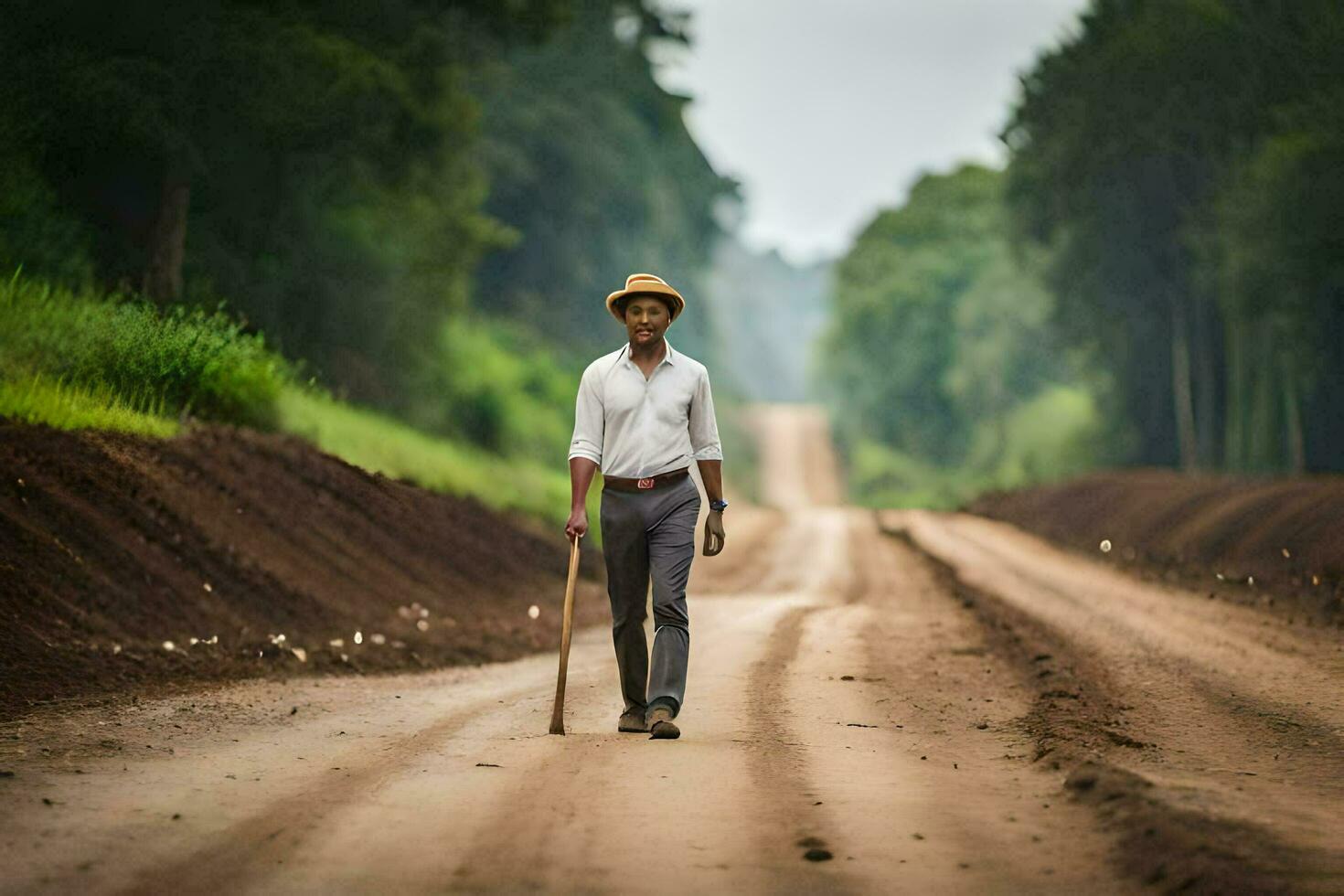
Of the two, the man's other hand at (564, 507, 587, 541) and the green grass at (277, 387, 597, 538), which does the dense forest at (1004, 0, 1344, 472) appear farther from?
the man's other hand at (564, 507, 587, 541)

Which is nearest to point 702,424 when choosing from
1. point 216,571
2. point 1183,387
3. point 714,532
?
point 714,532

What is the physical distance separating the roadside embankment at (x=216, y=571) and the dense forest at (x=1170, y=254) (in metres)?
20.3

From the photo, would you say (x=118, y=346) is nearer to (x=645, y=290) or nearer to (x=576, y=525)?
(x=576, y=525)

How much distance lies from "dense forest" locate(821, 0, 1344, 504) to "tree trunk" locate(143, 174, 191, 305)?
21725 millimetres

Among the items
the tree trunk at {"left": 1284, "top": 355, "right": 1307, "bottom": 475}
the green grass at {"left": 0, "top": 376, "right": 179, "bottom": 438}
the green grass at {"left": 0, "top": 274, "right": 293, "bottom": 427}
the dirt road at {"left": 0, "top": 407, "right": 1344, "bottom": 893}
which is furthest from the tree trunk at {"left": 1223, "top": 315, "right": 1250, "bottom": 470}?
the green grass at {"left": 0, "top": 376, "right": 179, "bottom": 438}

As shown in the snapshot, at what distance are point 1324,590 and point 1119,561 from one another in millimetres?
7060

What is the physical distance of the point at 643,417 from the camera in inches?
319

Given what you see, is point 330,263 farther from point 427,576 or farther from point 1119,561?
point 1119,561

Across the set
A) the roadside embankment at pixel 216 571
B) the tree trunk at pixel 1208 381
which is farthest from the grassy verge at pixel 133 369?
the tree trunk at pixel 1208 381

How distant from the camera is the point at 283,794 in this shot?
646 centimetres

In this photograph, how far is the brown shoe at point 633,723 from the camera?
26.9 ft

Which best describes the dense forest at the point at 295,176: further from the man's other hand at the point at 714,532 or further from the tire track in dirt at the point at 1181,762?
the tire track in dirt at the point at 1181,762

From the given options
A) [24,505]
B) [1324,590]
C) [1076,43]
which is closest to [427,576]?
[24,505]

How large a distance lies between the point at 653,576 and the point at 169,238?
33.9 feet
